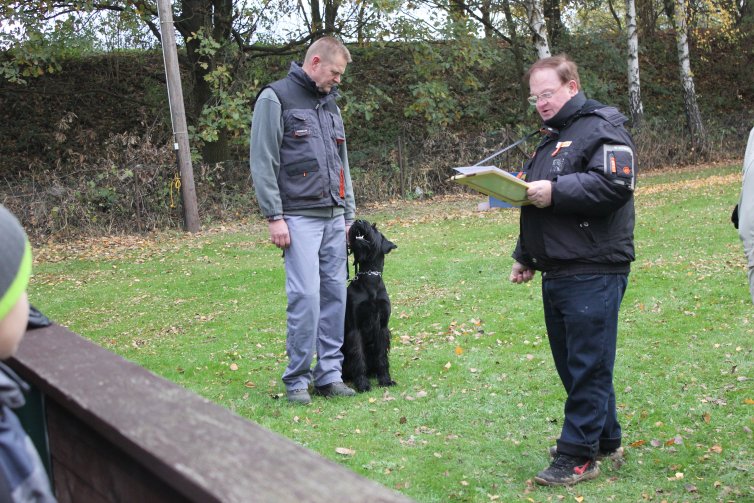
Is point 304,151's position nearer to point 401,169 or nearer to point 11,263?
point 11,263

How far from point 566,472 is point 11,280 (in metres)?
3.35

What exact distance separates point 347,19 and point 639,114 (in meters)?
9.16

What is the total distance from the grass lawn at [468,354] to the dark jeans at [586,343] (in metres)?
0.27

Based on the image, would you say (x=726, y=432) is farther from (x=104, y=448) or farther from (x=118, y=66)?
(x=118, y=66)

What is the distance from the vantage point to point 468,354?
7.09 m

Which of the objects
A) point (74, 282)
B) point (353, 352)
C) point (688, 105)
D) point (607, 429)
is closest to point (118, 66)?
point (74, 282)

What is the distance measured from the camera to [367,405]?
5.90m

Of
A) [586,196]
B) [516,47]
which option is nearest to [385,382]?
[586,196]

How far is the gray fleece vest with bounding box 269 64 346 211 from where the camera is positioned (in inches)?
225

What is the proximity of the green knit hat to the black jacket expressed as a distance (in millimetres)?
2893

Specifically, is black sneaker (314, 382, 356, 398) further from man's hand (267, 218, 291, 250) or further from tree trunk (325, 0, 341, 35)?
tree trunk (325, 0, 341, 35)

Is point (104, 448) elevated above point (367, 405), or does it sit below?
above

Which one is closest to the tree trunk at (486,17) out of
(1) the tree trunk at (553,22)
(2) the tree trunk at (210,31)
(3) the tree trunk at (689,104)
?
(1) the tree trunk at (553,22)

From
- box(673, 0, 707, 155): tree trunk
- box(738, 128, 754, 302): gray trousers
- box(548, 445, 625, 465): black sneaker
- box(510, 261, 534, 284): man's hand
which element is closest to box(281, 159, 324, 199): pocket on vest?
box(510, 261, 534, 284): man's hand
